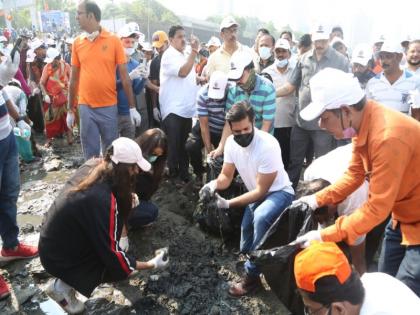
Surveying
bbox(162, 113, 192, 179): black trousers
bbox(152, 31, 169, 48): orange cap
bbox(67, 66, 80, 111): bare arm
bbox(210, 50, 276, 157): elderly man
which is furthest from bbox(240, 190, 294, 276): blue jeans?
bbox(152, 31, 169, 48): orange cap

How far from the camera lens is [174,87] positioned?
4438mm

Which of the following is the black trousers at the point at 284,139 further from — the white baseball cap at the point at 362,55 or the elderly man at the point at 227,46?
Answer: the white baseball cap at the point at 362,55

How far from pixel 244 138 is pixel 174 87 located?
1.85m

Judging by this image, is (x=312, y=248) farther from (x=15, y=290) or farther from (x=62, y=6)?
(x=62, y=6)

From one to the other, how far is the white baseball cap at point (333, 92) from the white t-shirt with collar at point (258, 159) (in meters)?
1.00

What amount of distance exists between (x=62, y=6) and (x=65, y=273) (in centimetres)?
7430

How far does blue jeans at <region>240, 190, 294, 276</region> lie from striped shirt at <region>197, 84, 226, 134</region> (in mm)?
1311

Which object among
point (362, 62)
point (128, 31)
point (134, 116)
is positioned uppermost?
point (128, 31)

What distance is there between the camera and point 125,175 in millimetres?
2365

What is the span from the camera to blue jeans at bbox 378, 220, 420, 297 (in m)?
1.93

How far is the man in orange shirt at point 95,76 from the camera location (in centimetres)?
374

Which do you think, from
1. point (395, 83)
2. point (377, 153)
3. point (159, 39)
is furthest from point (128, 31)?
point (377, 153)

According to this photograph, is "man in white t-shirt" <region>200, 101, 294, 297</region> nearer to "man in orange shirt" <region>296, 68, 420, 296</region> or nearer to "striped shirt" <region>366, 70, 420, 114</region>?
"man in orange shirt" <region>296, 68, 420, 296</region>

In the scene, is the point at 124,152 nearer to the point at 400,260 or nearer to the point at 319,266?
the point at 319,266
